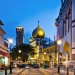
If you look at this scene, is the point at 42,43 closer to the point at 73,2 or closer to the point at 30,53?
the point at 30,53

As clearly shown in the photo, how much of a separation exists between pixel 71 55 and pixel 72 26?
6.34 metres

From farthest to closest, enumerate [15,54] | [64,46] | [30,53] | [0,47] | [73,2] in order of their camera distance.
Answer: [30,53] < [15,54] < [64,46] < [0,47] < [73,2]

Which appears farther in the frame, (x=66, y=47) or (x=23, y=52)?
(x=23, y=52)

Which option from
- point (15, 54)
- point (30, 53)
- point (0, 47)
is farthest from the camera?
point (30, 53)

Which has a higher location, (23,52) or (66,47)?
(23,52)

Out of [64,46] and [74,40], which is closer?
[74,40]

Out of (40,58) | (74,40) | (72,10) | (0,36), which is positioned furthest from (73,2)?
(40,58)

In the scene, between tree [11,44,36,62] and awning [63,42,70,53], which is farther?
tree [11,44,36,62]

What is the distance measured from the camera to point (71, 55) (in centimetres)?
6406

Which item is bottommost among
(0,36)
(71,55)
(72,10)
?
(71,55)

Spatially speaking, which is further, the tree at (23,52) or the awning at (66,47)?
the tree at (23,52)

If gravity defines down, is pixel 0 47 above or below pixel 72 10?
below

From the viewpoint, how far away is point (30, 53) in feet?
545

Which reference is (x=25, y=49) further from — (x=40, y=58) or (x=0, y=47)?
(x=0, y=47)
